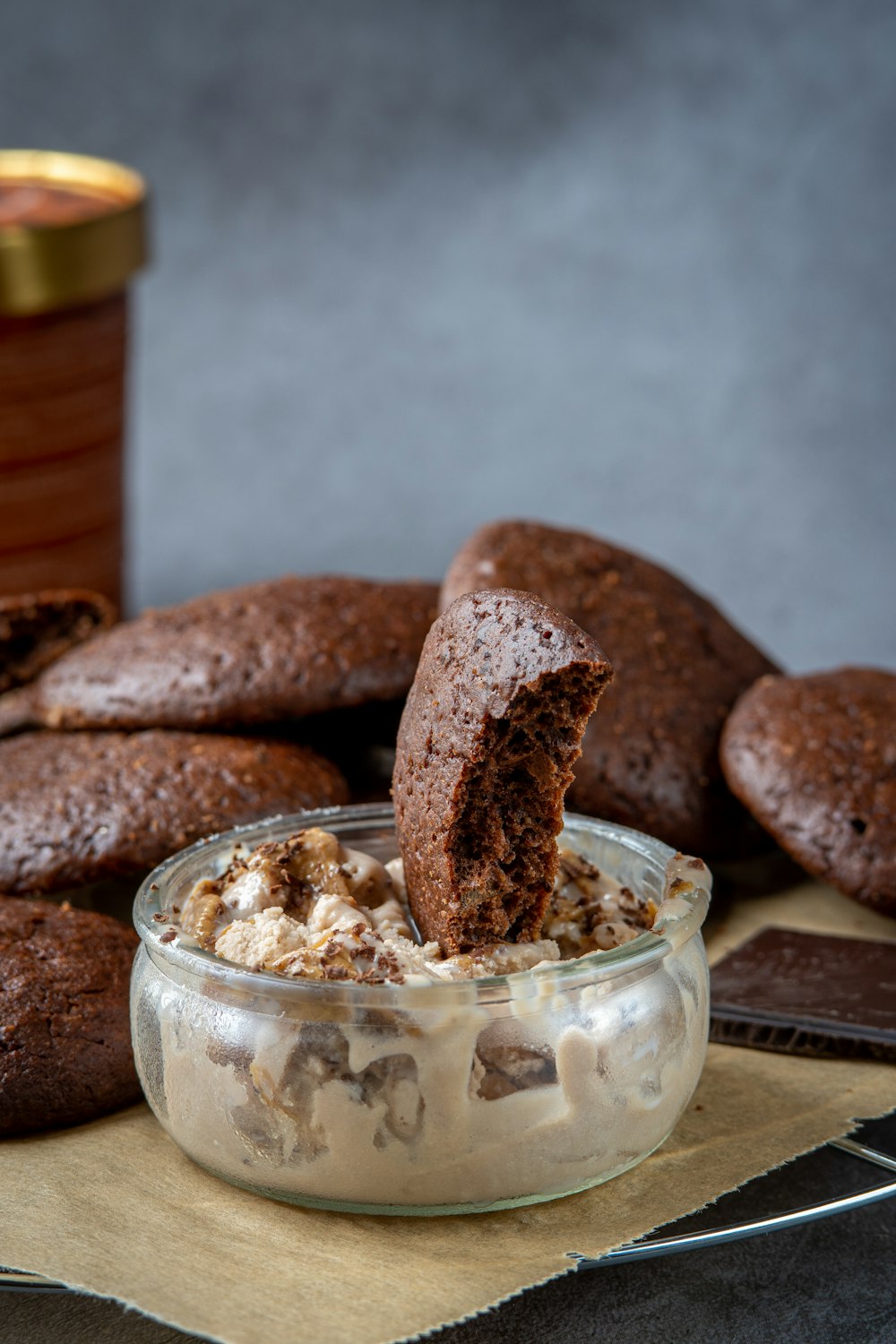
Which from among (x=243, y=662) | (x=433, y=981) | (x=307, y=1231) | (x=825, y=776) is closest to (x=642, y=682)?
(x=825, y=776)

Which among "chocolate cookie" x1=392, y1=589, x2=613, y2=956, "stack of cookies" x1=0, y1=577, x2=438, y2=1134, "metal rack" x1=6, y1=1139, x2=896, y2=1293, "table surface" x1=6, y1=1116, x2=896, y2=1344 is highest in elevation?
"chocolate cookie" x1=392, y1=589, x2=613, y2=956

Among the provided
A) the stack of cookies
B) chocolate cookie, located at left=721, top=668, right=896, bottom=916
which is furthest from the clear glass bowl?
chocolate cookie, located at left=721, top=668, right=896, bottom=916

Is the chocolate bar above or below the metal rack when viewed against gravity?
below

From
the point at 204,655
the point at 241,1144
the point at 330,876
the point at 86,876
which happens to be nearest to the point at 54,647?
the point at 204,655

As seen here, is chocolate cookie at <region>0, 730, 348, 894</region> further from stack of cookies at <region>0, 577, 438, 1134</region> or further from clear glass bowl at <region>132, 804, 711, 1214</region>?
clear glass bowl at <region>132, 804, 711, 1214</region>

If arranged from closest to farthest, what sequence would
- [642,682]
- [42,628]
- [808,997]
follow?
[808,997] < [642,682] < [42,628]

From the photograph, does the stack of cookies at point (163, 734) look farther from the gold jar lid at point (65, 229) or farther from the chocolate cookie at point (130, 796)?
the gold jar lid at point (65, 229)

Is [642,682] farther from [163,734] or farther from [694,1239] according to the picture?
[694,1239]
